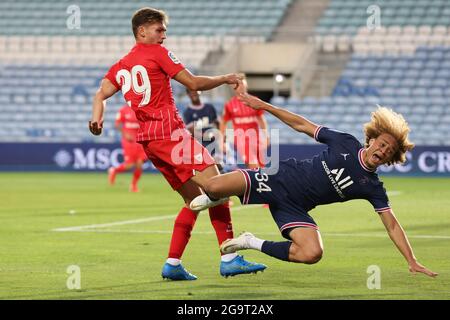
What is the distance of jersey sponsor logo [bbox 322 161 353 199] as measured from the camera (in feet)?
27.1

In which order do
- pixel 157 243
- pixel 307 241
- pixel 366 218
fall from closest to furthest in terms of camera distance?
pixel 307 241 < pixel 157 243 < pixel 366 218

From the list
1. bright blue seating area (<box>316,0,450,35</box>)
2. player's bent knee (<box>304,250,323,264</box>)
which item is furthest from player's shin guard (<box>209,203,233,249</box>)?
bright blue seating area (<box>316,0,450,35</box>)

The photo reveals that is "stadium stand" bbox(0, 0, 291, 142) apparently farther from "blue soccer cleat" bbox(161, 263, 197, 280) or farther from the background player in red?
"blue soccer cleat" bbox(161, 263, 197, 280)

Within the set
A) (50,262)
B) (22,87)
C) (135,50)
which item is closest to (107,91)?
(135,50)

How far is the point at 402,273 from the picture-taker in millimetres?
9312

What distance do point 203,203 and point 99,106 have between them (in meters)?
1.28

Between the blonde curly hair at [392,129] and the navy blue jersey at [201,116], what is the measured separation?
1036 centimetres

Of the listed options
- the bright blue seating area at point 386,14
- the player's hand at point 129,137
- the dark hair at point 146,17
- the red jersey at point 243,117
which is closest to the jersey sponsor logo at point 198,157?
the dark hair at point 146,17

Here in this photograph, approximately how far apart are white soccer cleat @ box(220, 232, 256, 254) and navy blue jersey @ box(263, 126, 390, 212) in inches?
21.1

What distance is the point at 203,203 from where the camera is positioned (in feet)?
28.1

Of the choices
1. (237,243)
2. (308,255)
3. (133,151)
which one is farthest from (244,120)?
(308,255)

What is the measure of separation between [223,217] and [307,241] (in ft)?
3.53
